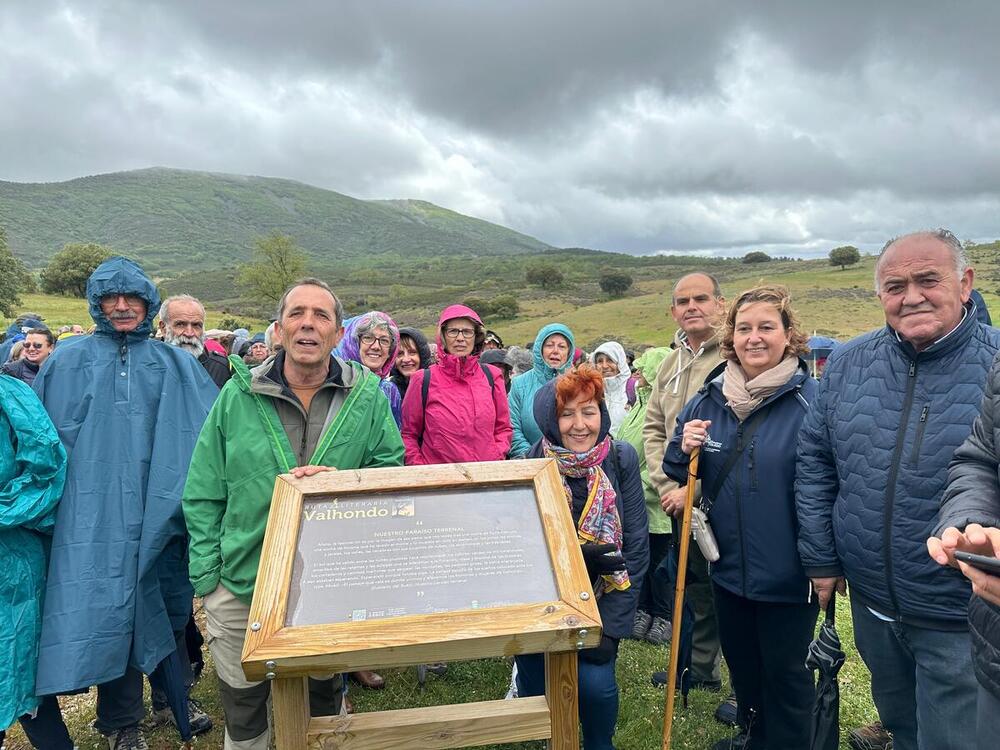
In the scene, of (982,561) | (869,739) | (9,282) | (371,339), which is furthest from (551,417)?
(9,282)

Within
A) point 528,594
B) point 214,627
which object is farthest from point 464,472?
point 214,627

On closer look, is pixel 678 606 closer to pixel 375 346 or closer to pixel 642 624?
pixel 642 624

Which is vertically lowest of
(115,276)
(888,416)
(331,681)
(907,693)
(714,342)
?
(331,681)

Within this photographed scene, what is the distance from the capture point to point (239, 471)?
3.10m

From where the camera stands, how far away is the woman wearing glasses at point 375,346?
561 cm

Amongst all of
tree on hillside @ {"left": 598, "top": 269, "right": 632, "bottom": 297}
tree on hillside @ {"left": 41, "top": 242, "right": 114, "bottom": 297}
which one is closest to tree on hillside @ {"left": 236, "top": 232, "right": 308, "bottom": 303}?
tree on hillside @ {"left": 41, "top": 242, "right": 114, "bottom": 297}

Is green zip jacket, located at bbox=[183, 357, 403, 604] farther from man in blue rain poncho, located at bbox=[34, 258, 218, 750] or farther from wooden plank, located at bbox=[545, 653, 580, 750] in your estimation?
wooden plank, located at bbox=[545, 653, 580, 750]

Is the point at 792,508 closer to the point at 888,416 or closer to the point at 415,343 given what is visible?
the point at 888,416

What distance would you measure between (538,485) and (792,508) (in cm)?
160

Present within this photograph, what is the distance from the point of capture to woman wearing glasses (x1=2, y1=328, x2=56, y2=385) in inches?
306

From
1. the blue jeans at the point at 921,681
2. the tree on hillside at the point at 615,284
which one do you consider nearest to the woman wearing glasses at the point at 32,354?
the blue jeans at the point at 921,681

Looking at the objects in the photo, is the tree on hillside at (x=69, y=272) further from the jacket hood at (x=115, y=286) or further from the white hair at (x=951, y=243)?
the white hair at (x=951, y=243)

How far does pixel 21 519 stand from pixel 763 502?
13.8ft

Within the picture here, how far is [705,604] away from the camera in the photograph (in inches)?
186
